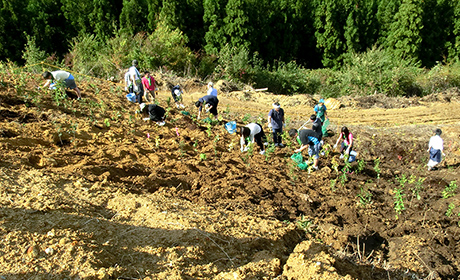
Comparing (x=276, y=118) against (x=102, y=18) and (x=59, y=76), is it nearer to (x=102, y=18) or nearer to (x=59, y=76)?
(x=59, y=76)

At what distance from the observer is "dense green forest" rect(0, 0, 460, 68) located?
21.0 m

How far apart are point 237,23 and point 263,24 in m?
2.59

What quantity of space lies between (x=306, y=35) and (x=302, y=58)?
1.76 m

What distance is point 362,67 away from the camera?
16891 millimetres

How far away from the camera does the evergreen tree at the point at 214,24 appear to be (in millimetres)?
21547

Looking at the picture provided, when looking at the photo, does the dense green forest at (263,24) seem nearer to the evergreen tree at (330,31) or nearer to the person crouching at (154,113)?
the evergreen tree at (330,31)

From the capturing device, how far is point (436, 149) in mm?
8578

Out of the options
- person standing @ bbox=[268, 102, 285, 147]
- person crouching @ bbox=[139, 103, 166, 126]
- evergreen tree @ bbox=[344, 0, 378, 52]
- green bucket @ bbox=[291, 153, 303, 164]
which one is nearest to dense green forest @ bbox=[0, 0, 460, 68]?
evergreen tree @ bbox=[344, 0, 378, 52]

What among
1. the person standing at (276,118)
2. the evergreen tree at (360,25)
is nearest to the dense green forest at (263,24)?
the evergreen tree at (360,25)

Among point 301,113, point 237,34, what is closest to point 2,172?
point 301,113

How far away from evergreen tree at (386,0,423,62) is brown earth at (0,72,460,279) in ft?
47.6

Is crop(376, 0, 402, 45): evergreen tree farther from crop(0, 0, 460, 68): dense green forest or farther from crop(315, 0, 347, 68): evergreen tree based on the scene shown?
crop(315, 0, 347, 68): evergreen tree

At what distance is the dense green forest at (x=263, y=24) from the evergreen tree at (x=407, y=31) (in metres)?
0.06

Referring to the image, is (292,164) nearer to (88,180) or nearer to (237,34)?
(88,180)
